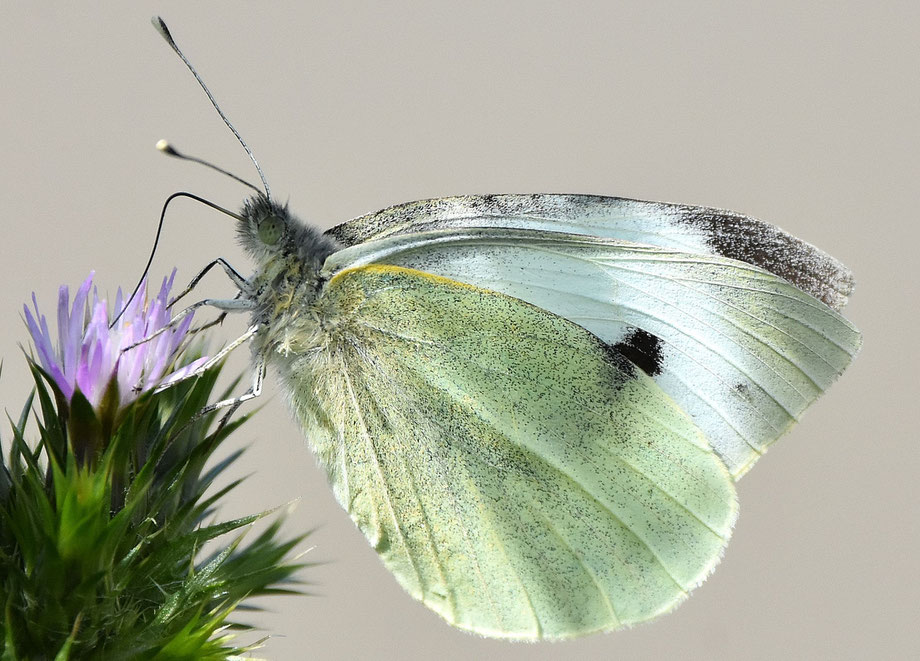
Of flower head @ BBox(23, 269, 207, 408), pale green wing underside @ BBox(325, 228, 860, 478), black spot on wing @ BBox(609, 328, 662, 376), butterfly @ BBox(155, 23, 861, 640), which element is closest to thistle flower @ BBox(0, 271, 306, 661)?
flower head @ BBox(23, 269, 207, 408)

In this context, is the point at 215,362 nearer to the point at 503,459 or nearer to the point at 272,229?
the point at 272,229

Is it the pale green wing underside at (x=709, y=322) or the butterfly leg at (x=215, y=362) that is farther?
the pale green wing underside at (x=709, y=322)

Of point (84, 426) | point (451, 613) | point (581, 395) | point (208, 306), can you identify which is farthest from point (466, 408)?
point (84, 426)

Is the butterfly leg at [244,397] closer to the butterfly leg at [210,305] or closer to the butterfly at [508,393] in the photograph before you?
the butterfly at [508,393]

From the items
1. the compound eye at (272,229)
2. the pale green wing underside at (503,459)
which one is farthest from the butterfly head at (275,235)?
the pale green wing underside at (503,459)

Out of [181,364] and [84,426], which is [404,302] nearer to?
[181,364]

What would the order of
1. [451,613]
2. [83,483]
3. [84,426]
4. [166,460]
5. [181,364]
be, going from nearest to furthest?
[83,483] < [84,426] < [166,460] < [181,364] < [451,613]
